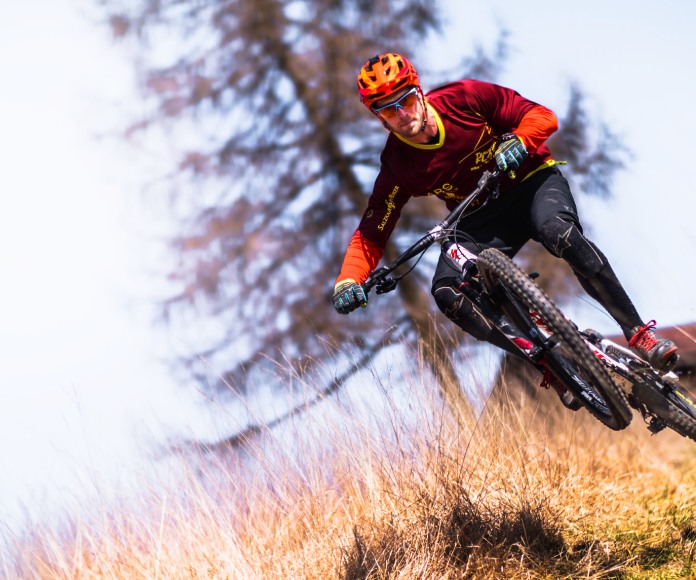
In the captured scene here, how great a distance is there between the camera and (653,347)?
407 cm

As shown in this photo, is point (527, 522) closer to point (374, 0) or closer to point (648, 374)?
→ point (648, 374)

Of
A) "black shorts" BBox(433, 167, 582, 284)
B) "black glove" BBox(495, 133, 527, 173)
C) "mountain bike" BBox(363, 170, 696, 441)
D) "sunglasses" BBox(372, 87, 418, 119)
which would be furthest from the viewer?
"black shorts" BBox(433, 167, 582, 284)

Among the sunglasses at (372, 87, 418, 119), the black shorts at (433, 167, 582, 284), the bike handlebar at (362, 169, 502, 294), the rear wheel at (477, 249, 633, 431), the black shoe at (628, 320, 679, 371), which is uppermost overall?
the sunglasses at (372, 87, 418, 119)

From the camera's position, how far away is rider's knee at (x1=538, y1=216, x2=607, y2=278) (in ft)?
13.1

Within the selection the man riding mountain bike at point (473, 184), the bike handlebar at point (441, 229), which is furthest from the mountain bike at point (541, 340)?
the man riding mountain bike at point (473, 184)

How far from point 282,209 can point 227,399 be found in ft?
7.12

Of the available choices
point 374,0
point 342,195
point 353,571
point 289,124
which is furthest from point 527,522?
point 374,0

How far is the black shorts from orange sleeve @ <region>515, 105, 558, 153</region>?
0.88 feet

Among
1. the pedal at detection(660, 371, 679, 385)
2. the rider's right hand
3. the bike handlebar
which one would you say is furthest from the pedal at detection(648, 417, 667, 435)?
the rider's right hand

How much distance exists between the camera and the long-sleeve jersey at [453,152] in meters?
4.38

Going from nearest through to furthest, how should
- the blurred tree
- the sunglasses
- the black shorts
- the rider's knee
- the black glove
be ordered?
the black glove, the rider's knee, the sunglasses, the black shorts, the blurred tree

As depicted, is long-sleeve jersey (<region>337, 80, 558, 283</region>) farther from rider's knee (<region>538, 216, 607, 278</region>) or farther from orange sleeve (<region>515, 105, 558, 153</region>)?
rider's knee (<region>538, 216, 607, 278</region>)

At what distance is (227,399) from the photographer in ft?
27.5

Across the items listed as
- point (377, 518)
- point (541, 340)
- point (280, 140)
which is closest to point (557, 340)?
point (541, 340)
